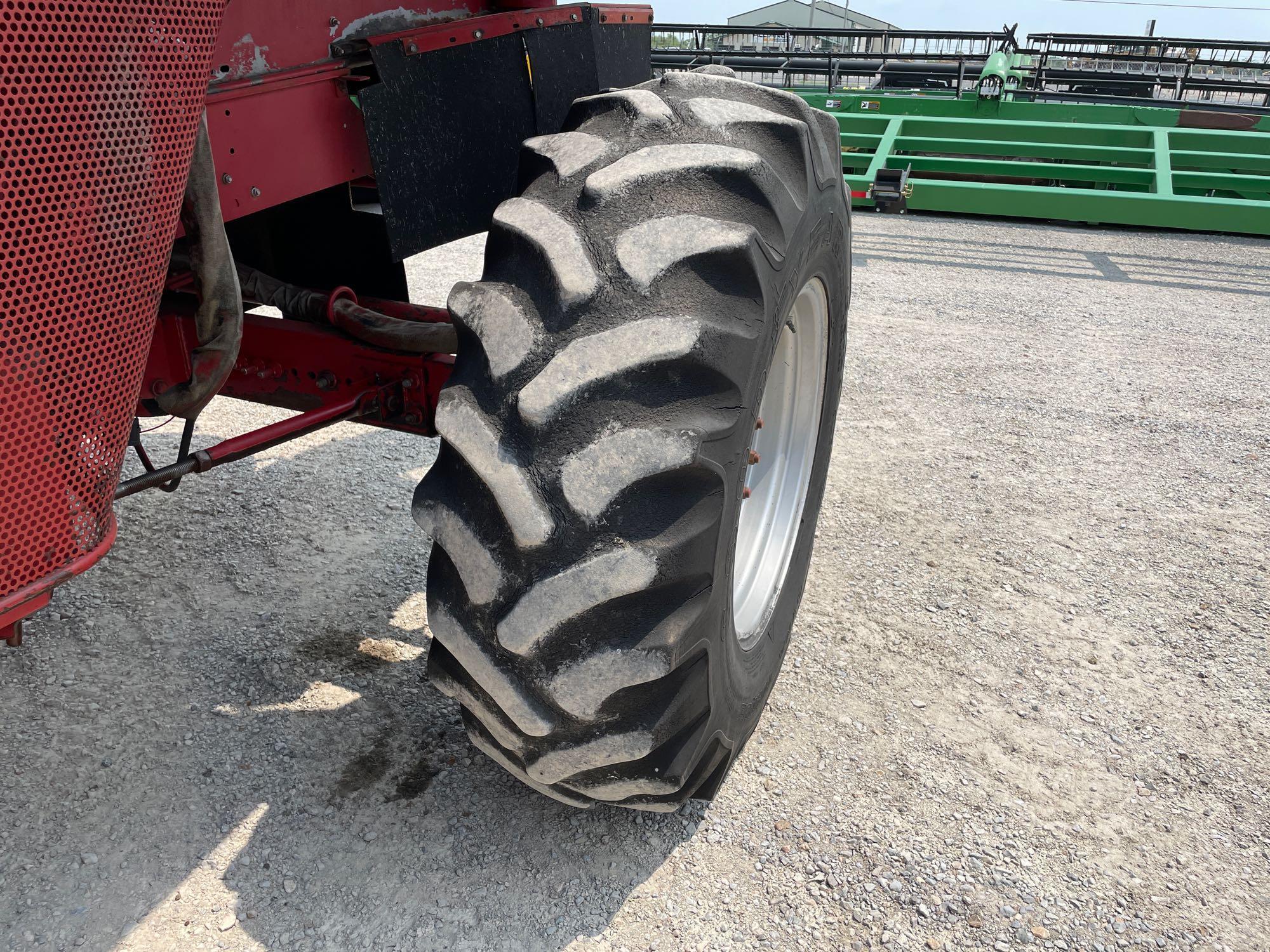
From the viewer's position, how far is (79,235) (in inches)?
40.3

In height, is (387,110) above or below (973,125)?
above

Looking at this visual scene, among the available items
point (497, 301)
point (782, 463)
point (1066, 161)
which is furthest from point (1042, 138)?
point (497, 301)

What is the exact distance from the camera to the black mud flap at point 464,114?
182 centimetres

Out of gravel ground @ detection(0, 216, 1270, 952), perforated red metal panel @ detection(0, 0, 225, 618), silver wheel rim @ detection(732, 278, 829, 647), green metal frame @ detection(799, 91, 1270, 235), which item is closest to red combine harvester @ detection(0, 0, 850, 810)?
perforated red metal panel @ detection(0, 0, 225, 618)

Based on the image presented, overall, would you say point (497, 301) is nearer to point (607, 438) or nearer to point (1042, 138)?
point (607, 438)

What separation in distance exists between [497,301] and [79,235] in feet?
1.91

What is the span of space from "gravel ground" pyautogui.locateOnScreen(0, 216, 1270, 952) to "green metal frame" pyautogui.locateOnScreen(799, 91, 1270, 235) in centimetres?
509

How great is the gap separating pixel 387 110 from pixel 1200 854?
215 cm

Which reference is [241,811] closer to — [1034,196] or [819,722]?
[819,722]

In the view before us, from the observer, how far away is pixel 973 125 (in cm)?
961

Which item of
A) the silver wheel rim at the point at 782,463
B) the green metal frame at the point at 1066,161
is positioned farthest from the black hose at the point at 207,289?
the green metal frame at the point at 1066,161

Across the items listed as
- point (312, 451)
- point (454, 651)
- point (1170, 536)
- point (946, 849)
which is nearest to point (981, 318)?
point (1170, 536)

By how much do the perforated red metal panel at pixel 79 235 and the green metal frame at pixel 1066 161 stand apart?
7.94 meters

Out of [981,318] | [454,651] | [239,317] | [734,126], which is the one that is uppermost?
[734,126]
